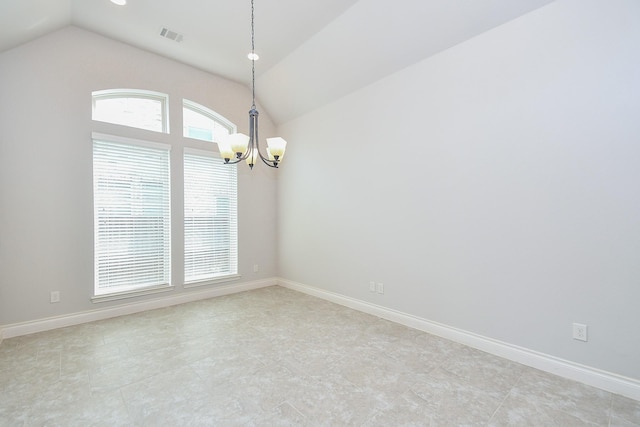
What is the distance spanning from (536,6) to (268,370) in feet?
12.4

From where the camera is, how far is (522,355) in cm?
242

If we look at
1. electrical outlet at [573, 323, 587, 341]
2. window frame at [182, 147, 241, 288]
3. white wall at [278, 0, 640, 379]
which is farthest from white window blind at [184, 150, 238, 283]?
electrical outlet at [573, 323, 587, 341]

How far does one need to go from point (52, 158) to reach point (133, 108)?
44.3 inches

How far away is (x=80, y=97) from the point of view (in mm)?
3312

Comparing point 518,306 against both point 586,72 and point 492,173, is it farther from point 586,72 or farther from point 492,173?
point 586,72

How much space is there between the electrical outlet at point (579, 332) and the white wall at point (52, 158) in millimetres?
4687

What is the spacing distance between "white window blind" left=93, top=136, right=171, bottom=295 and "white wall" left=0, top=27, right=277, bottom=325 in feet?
0.41

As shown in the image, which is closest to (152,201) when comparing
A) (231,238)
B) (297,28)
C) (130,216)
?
(130,216)

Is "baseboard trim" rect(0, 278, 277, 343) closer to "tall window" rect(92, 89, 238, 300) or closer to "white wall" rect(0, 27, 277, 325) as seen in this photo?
"white wall" rect(0, 27, 277, 325)

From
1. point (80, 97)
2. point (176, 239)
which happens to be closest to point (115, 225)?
point (176, 239)

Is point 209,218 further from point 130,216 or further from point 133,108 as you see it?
point 133,108

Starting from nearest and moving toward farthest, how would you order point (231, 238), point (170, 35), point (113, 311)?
point (170, 35) < point (113, 311) < point (231, 238)

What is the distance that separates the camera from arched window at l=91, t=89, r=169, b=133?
3539 millimetres

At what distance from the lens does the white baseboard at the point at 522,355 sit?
2.00m
